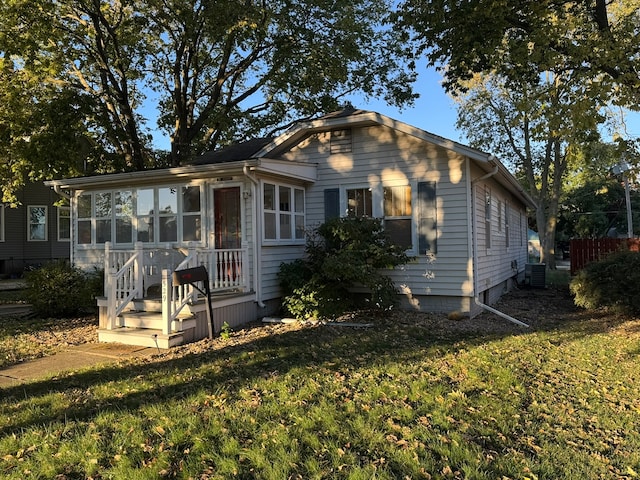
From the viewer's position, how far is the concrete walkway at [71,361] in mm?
5559

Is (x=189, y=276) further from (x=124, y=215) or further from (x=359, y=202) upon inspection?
(x=124, y=215)

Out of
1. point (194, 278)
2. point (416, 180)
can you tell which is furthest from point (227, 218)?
point (416, 180)

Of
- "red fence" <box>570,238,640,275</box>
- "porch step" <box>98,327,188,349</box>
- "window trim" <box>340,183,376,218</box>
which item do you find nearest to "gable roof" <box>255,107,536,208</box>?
"window trim" <box>340,183,376,218</box>

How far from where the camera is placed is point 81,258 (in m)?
11.7

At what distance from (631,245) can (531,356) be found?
10163mm

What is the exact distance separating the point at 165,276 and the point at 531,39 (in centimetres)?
811

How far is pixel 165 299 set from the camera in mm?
6992

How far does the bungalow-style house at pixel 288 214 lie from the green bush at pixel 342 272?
541 mm

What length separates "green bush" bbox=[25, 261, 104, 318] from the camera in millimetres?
9625

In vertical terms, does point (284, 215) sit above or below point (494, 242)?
above

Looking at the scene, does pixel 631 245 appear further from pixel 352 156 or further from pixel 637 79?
pixel 352 156

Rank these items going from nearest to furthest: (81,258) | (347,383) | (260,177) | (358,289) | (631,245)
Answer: (347,383), (260,177), (358,289), (81,258), (631,245)

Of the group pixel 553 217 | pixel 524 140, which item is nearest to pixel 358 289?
pixel 553 217

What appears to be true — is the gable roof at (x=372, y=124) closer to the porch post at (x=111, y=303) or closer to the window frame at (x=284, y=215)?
Answer: the window frame at (x=284, y=215)
